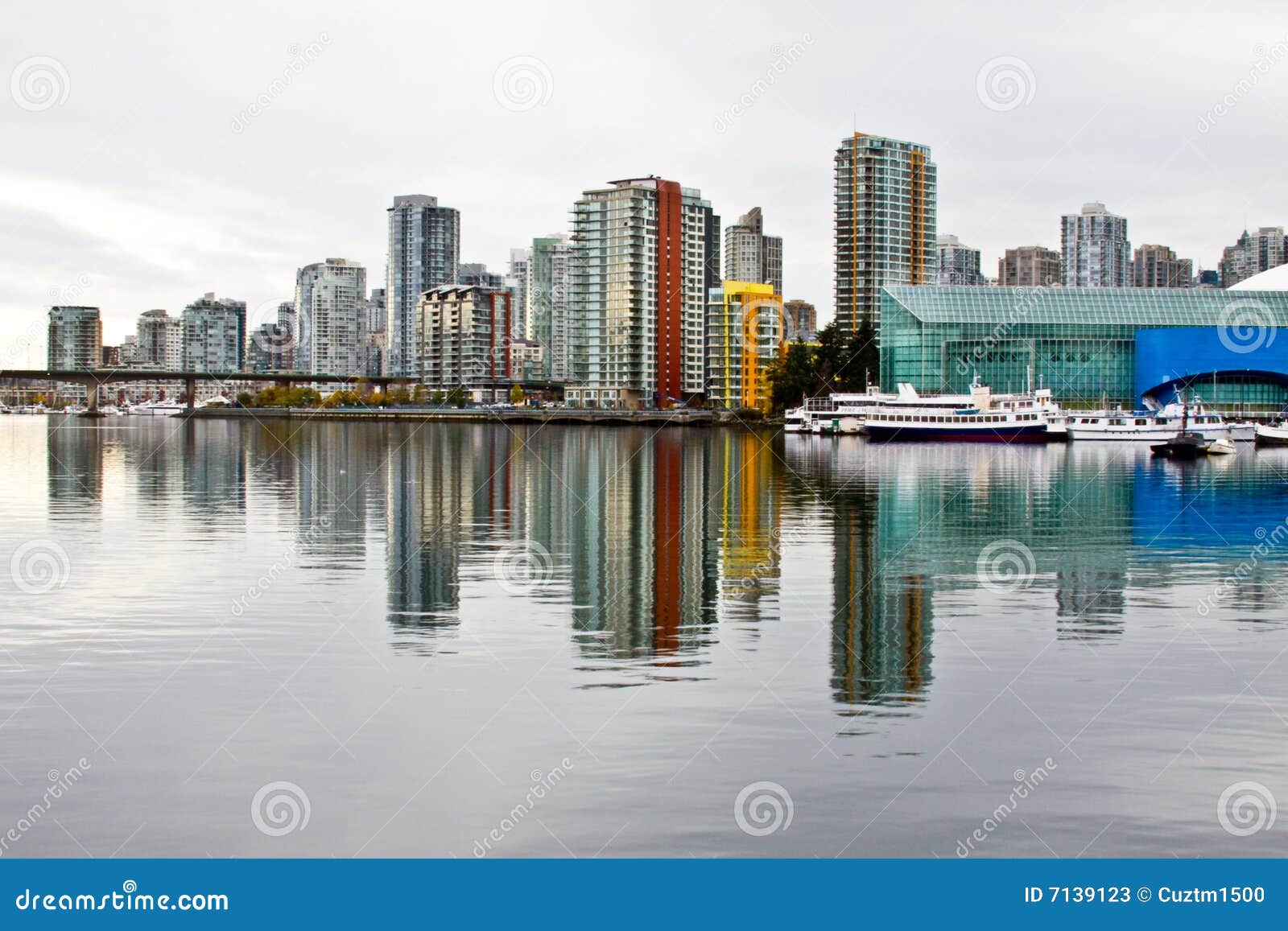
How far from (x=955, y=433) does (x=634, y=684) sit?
104 meters

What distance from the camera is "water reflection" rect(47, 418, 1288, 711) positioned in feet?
69.1

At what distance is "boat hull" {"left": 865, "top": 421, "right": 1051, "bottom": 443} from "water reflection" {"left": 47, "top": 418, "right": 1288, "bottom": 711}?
37.0 m

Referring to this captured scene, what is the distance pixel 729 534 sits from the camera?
1351 inches

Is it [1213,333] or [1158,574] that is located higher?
[1213,333]

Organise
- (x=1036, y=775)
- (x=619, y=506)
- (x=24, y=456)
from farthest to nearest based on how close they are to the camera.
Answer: (x=24, y=456), (x=619, y=506), (x=1036, y=775)

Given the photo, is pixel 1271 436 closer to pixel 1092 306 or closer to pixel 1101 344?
pixel 1101 344

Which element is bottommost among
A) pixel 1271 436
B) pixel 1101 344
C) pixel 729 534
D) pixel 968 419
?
pixel 729 534

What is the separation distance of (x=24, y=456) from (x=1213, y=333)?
114866 millimetres

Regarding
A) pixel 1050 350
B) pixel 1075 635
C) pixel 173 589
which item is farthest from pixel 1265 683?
pixel 1050 350

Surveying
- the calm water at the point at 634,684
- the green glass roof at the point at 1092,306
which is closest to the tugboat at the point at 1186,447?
the green glass roof at the point at 1092,306

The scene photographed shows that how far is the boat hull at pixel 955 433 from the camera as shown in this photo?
113 meters

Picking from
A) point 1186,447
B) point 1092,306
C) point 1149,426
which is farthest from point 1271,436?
point 1092,306

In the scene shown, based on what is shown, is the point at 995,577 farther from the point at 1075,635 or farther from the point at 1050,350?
the point at 1050,350

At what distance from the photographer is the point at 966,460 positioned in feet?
259
